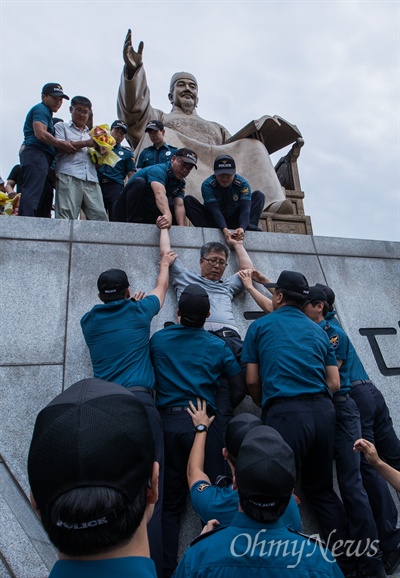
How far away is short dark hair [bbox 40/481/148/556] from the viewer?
1102mm

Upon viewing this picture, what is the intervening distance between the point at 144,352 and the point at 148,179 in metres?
2.55

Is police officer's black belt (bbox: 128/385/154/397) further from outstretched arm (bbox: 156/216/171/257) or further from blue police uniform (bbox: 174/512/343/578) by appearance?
outstretched arm (bbox: 156/216/171/257)

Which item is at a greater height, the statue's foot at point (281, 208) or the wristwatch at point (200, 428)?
the statue's foot at point (281, 208)

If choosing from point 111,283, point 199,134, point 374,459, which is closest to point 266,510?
point 374,459

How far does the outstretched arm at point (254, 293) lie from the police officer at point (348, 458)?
14.3 inches

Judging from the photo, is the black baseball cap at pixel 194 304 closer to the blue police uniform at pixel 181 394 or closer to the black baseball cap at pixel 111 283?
the blue police uniform at pixel 181 394

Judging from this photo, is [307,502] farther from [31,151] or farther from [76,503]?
[31,151]

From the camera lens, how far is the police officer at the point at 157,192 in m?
5.23

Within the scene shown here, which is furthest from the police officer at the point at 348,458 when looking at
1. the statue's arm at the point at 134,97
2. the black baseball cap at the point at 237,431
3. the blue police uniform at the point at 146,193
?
the statue's arm at the point at 134,97

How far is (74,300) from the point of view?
431 centimetres

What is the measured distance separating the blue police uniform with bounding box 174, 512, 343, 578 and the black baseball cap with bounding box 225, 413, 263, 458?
23.1 inches

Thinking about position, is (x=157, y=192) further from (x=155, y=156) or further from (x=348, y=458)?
(x=348, y=458)

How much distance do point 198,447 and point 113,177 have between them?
4.17m

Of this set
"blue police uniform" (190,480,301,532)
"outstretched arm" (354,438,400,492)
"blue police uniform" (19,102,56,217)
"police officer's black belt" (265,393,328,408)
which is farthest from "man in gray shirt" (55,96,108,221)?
"outstretched arm" (354,438,400,492)
